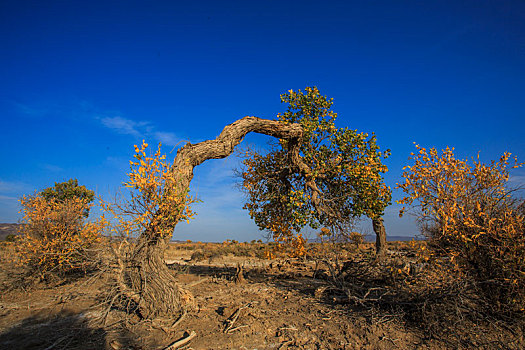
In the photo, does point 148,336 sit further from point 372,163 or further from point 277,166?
point 372,163

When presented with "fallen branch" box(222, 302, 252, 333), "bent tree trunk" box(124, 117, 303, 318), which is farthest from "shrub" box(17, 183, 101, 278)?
"fallen branch" box(222, 302, 252, 333)

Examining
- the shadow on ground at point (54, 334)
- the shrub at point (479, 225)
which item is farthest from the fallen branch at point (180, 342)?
the shrub at point (479, 225)

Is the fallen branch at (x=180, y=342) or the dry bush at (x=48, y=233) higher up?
the dry bush at (x=48, y=233)

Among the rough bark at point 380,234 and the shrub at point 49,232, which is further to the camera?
the rough bark at point 380,234

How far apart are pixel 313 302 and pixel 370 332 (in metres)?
1.76

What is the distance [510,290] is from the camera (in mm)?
4680

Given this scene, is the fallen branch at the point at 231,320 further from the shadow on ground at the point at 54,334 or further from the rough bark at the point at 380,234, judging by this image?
the rough bark at the point at 380,234

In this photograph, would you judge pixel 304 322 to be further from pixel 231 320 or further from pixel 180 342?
pixel 180 342

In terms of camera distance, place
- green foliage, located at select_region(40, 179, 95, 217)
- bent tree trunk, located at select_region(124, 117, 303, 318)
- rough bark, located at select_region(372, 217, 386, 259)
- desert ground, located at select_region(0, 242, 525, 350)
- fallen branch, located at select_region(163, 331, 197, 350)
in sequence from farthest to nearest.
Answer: green foliage, located at select_region(40, 179, 95, 217), rough bark, located at select_region(372, 217, 386, 259), bent tree trunk, located at select_region(124, 117, 303, 318), desert ground, located at select_region(0, 242, 525, 350), fallen branch, located at select_region(163, 331, 197, 350)

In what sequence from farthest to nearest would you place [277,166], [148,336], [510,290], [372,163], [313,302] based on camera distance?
1. [277,166]
2. [372,163]
3. [313,302]
4. [148,336]
5. [510,290]

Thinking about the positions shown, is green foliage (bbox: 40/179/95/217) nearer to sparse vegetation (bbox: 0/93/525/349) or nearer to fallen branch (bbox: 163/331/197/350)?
sparse vegetation (bbox: 0/93/525/349)

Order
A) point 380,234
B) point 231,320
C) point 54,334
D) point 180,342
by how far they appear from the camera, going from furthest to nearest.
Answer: point 380,234 < point 231,320 < point 54,334 < point 180,342

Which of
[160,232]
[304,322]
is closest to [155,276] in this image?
[160,232]

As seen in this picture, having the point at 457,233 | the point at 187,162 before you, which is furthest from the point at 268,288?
the point at 457,233
